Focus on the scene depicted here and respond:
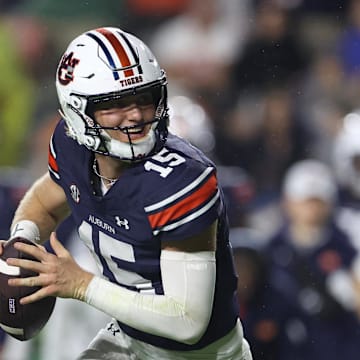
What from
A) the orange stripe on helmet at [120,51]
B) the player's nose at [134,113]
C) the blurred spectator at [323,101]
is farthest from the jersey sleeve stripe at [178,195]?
the blurred spectator at [323,101]

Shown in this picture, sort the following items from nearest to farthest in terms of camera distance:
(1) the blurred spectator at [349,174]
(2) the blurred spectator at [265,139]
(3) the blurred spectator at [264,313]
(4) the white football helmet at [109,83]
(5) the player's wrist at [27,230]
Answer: (4) the white football helmet at [109,83] < (5) the player's wrist at [27,230] < (3) the blurred spectator at [264,313] < (1) the blurred spectator at [349,174] < (2) the blurred spectator at [265,139]

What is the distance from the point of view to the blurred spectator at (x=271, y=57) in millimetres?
6848

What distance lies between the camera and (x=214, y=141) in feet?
21.5

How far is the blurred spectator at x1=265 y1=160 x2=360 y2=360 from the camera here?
5.24 m

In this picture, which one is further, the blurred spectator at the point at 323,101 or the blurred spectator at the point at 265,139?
the blurred spectator at the point at 323,101

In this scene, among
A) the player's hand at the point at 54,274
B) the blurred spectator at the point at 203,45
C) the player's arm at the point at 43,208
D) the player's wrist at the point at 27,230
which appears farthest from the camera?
the blurred spectator at the point at 203,45

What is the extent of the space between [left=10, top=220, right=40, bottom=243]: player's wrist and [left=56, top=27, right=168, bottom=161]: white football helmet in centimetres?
39

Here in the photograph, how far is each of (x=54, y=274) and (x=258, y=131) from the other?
3.68 m

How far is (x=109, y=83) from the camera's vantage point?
10.6 feet

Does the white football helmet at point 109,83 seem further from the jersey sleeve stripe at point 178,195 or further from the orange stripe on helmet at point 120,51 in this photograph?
the jersey sleeve stripe at point 178,195

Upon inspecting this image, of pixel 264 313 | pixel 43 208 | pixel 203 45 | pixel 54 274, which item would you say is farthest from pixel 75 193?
pixel 203 45

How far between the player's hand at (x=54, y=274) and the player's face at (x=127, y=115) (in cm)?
34

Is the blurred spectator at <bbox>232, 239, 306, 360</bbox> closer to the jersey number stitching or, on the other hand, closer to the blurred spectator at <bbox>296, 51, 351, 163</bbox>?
the blurred spectator at <bbox>296, 51, 351, 163</bbox>

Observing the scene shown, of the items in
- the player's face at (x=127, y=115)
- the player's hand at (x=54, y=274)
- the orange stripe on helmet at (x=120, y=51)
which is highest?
the orange stripe on helmet at (x=120, y=51)
